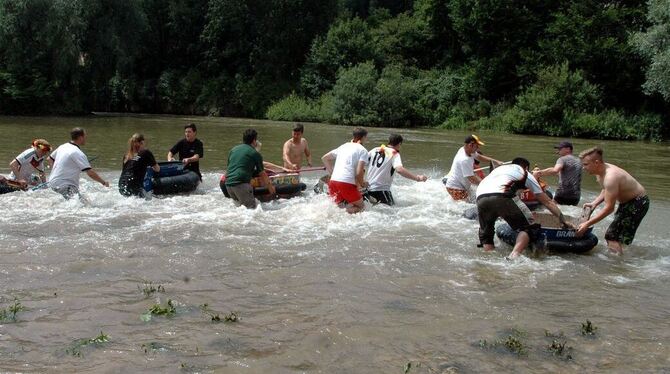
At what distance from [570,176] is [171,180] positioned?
668cm

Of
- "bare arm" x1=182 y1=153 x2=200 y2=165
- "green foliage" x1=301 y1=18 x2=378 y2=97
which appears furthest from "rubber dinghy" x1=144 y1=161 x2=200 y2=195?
"green foliage" x1=301 y1=18 x2=378 y2=97

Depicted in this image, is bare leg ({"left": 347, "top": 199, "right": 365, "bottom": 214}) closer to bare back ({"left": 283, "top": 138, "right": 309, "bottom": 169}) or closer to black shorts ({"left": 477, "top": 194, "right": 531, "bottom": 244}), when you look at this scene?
black shorts ({"left": 477, "top": 194, "right": 531, "bottom": 244})

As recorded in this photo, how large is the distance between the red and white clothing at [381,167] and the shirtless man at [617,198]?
3.30 metres

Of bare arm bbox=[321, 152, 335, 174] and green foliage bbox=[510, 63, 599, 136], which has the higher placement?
green foliage bbox=[510, 63, 599, 136]

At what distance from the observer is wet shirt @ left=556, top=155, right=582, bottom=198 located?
34.4 feet

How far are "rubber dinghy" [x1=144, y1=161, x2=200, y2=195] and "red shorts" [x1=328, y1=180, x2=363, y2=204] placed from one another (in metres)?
3.12

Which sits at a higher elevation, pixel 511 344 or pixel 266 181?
pixel 266 181

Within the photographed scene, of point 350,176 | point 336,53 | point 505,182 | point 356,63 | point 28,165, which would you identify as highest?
point 336,53

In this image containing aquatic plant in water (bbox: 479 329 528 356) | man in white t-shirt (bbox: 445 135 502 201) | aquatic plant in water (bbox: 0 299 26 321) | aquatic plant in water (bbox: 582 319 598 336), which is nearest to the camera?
aquatic plant in water (bbox: 479 329 528 356)

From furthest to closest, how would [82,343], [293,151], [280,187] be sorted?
[293,151] < [280,187] < [82,343]

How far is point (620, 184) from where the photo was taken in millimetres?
7668

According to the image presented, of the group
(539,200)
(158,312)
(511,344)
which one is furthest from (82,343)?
(539,200)

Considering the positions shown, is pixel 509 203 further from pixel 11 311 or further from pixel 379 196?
pixel 11 311

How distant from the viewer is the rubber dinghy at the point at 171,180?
10922mm
